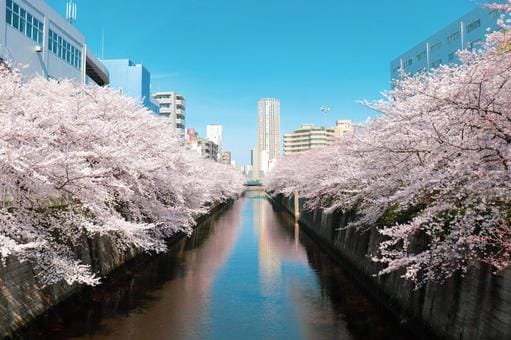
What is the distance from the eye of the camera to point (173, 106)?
350 ft

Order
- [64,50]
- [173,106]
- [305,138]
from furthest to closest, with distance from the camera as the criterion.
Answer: [305,138] → [173,106] → [64,50]

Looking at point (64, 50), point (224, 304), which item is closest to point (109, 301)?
point (224, 304)

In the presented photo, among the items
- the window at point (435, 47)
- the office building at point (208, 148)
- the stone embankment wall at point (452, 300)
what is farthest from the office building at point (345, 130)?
the office building at point (208, 148)

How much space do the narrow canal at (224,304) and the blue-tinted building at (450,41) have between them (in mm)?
34009

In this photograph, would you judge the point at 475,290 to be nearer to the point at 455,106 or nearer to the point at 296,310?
the point at 455,106

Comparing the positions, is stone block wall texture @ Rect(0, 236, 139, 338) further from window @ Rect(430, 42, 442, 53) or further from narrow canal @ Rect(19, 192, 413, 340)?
window @ Rect(430, 42, 442, 53)

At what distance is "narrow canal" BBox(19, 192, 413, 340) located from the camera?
594 inches

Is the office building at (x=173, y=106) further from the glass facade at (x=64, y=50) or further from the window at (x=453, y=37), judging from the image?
the window at (x=453, y=37)

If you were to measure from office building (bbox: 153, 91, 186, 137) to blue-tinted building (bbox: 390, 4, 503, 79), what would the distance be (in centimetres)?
5460

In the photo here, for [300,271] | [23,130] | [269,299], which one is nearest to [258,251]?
[300,271]

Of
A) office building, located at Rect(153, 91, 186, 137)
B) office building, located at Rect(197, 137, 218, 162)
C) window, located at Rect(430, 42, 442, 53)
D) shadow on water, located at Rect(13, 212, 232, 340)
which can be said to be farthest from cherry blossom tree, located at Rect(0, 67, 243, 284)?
office building, located at Rect(197, 137, 218, 162)

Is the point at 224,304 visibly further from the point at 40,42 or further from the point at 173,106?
the point at 173,106

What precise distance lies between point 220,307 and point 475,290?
397 inches

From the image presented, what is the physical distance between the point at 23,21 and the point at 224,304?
26.3m
